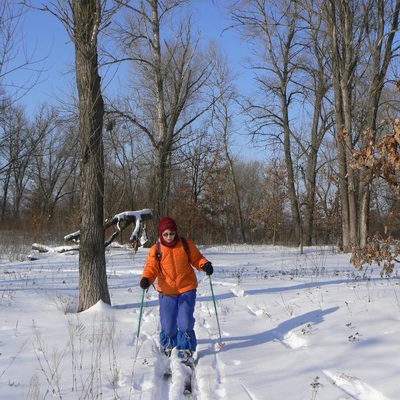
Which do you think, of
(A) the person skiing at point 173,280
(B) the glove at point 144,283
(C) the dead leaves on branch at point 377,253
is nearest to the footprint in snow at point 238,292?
(C) the dead leaves on branch at point 377,253

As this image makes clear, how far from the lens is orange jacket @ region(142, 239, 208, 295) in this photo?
5738 mm

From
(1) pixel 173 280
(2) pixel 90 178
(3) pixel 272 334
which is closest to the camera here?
(1) pixel 173 280

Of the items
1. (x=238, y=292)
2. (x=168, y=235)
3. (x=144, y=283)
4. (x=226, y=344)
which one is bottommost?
(x=226, y=344)

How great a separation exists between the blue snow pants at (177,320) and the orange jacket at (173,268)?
88 millimetres

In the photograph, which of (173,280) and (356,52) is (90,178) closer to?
(173,280)

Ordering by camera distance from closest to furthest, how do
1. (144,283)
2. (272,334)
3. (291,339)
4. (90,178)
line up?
(144,283) < (291,339) < (272,334) < (90,178)

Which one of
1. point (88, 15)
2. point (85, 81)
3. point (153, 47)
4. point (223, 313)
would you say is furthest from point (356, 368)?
point (153, 47)

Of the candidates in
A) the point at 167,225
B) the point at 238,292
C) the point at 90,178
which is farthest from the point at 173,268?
the point at 238,292

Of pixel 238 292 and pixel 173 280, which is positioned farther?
pixel 238 292

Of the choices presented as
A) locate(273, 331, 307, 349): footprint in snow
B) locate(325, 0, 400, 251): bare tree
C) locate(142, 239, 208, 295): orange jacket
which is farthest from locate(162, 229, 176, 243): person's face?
locate(325, 0, 400, 251): bare tree

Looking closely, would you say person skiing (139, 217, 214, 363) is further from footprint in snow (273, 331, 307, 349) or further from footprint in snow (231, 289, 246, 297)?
footprint in snow (231, 289, 246, 297)

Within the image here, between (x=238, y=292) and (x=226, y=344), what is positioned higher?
(x=238, y=292)

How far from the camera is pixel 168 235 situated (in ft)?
19.0

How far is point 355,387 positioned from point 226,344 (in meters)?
2.05
